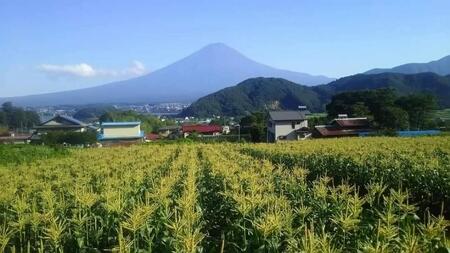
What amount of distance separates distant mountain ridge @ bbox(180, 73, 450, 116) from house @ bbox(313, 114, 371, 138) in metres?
67.0

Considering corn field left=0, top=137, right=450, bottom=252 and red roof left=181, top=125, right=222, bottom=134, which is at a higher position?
corn field left=0, top=137, right=450, bottom=252

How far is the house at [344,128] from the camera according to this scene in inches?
2088

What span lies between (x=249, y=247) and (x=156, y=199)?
2.58 meters

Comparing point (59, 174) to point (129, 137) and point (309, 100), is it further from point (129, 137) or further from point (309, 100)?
point (309, 100)

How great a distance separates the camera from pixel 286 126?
57.9 meters

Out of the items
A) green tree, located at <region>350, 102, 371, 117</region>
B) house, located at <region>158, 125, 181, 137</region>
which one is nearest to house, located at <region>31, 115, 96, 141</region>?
house, located at <region>158, 125, 181, 137</region>

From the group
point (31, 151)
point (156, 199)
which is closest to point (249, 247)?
point (156, 199)

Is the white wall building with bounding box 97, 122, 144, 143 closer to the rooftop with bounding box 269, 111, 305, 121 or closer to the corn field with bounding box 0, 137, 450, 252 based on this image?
the rooftop with bounding box 269, 111, 305, 121

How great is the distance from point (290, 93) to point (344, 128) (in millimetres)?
94024

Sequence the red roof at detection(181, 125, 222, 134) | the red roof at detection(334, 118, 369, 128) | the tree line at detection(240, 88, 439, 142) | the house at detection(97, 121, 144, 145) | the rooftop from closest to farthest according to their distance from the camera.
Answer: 1. the red roof at detection(334, 118, 369, 128)
2. the tree line at detection(240, 88, 439, 142)
3. the rooftop
4. the house at detection(97, 121, 144, 145)
5. the red roof at detection(181, 125, 222, 134)

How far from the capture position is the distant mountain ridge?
128875 mm

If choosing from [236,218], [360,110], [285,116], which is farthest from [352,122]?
[236,218]

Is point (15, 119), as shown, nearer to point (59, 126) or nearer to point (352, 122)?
point (59, 126)

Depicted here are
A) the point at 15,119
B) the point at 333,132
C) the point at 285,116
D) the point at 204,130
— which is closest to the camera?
the point at 333,132
